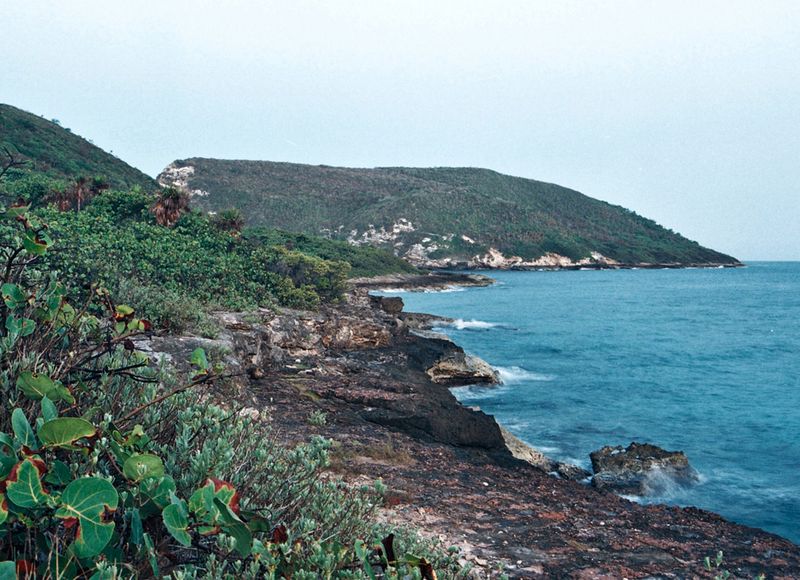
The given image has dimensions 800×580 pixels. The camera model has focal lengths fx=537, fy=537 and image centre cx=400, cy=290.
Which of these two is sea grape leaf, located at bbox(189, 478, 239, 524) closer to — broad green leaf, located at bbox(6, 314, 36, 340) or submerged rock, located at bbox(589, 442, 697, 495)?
broad green leaf, located at bbox(6, 314, 36, 340)

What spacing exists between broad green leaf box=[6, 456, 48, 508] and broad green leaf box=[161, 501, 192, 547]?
40 centimetres

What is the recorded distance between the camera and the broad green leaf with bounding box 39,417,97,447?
6.53 ft

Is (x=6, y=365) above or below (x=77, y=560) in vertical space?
above

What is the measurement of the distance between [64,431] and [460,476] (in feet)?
26.9

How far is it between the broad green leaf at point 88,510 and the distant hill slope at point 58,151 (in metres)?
49.3

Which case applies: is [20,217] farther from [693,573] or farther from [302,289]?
[302,289]

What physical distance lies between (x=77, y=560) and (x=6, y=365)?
1.62m

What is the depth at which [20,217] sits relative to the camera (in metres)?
3.43

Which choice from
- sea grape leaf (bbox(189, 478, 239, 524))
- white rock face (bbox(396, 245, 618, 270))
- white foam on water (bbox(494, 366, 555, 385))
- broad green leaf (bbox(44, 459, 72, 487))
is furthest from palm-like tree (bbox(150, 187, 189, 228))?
white rock face (bbox(396, 245, 618, 270))

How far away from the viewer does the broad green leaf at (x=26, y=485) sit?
1.83 metres

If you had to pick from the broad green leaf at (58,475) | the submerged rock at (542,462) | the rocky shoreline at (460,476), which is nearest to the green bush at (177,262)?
the rocky shoreline at (460,476)

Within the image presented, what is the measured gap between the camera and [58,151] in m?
53.0

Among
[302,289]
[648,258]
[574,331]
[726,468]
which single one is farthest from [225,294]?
[648,258]

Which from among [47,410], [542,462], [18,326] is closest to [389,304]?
[542,462]
